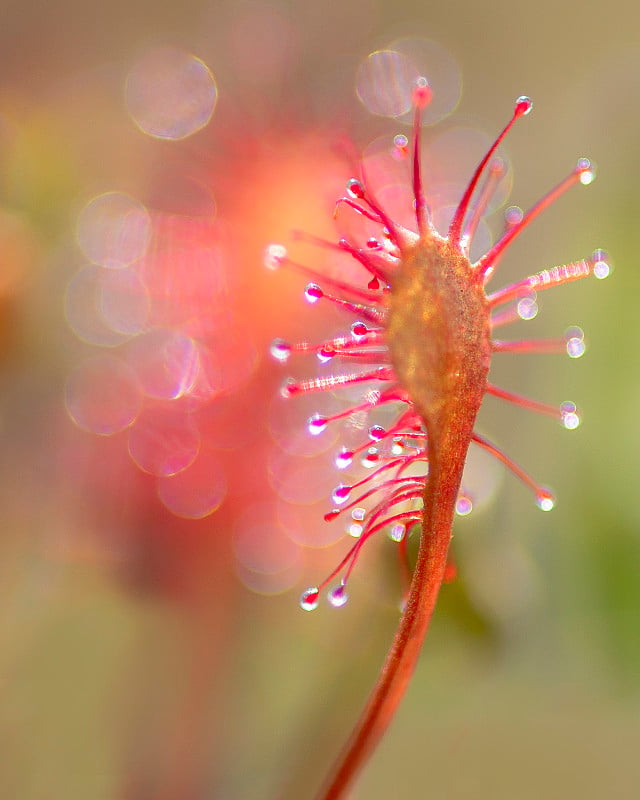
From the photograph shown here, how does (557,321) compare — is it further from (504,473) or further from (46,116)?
(46,116)

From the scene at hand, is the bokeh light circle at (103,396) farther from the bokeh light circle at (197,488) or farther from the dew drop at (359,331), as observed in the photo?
the dew drop at (359,331)

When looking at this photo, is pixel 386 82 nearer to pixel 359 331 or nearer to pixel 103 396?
pixel 103 396

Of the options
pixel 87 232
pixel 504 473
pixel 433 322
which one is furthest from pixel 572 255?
pixel 433 322

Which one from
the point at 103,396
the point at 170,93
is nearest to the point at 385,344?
the point at 103,396

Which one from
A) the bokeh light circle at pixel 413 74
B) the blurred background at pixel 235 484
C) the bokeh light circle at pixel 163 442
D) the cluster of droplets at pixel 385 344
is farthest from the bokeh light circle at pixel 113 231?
the cluster of droplets at pixel 385 344

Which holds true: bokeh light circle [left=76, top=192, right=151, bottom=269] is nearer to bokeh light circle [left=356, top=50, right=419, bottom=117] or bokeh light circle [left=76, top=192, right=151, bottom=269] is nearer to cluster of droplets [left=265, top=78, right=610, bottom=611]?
bokeh light circle [left=356, top=50, right=419, bottom=117]
